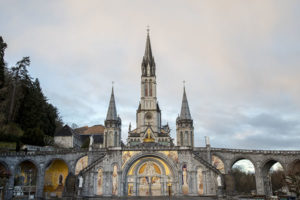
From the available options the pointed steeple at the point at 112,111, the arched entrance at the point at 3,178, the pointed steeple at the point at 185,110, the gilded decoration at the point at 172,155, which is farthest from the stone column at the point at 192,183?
the pointed steeple at the point at 112,111

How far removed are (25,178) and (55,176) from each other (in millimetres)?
3871

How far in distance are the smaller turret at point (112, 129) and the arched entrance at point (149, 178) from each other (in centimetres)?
1550

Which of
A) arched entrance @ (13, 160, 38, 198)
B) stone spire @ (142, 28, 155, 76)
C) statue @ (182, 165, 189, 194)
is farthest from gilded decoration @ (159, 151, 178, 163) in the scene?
stone spire @ (142, 28, 155, 76)

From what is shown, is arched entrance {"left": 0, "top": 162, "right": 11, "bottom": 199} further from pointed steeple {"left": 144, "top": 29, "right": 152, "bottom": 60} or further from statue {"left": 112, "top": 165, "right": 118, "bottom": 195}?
pointed steeple {"left": 144, "top": 29, "right": 152, "bottom": 60}


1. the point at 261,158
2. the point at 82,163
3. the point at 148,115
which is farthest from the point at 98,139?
the point at 261,158

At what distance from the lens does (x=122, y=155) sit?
3603 cm

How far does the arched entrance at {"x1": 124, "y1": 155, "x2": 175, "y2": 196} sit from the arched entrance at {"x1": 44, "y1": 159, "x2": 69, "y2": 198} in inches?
396

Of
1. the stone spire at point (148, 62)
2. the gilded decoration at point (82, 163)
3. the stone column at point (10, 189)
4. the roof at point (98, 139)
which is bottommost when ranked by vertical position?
the stone column at point (10, 189)

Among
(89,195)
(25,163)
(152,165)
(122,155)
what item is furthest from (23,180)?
(152,165)

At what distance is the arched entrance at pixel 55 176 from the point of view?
3875 cm

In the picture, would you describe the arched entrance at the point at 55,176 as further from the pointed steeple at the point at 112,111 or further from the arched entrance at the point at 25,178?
the pointed steeple at the point at 112,111

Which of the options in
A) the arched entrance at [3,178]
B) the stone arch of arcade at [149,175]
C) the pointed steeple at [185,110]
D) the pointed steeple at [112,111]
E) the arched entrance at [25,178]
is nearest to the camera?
the arched entrance at [3,178]

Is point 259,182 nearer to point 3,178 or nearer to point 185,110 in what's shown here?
point 185,110

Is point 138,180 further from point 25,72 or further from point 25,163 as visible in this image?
point 25,72
